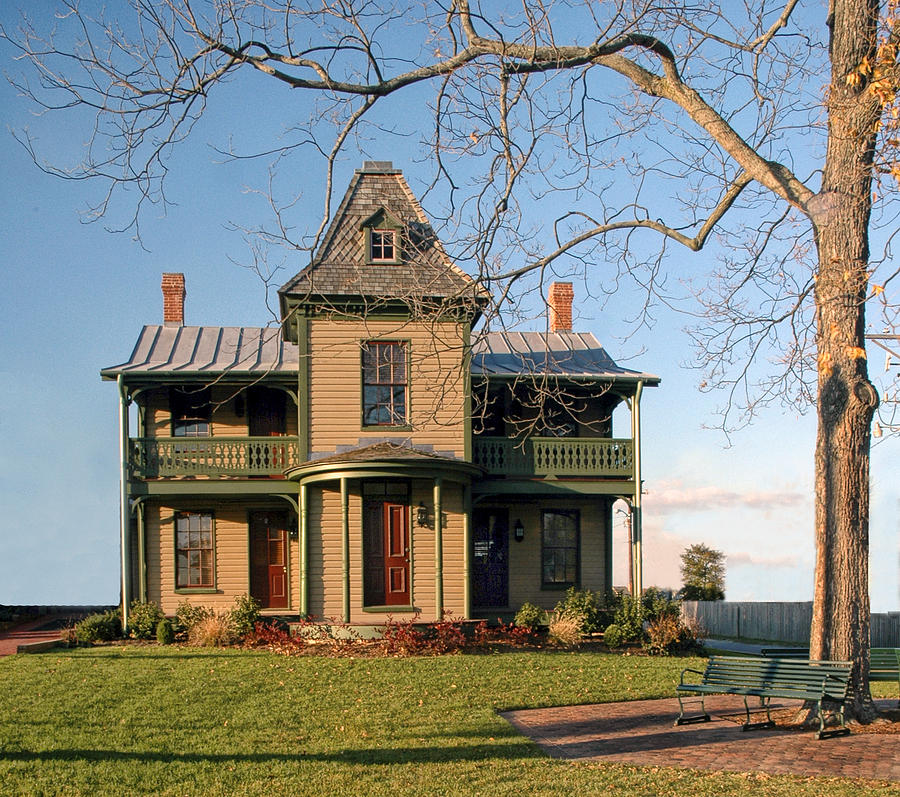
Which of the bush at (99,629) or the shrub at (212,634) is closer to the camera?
the shrub at (212,634)

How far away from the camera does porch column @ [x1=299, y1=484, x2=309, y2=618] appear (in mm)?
20062

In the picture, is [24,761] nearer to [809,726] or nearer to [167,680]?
[167,680]

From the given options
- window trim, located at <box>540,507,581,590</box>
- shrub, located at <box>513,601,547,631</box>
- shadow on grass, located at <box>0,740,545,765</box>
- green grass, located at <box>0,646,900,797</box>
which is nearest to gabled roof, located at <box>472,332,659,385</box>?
window trim, located at <box>540,507,581,590</box>

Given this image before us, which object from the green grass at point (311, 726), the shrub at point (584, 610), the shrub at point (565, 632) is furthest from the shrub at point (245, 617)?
the shrub at point (584, 610)

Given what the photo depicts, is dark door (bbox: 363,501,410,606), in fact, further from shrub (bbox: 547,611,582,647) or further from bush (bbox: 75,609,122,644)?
bush (bbox: 75,609,122,644)

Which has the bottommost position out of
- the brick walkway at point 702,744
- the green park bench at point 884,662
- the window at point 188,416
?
the brick walkway at point 702,744

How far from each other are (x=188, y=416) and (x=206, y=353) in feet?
5.24

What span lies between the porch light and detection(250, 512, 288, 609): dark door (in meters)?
5.40

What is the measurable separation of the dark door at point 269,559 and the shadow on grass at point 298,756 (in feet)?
42.9

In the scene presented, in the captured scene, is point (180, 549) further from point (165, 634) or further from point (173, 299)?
point (173, 299)

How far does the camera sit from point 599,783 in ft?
28.6

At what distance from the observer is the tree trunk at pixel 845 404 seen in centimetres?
1136

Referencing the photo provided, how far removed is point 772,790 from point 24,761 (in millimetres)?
6969

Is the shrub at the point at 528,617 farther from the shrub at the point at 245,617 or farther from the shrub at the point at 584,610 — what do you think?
the shrub at the point at 245,617
